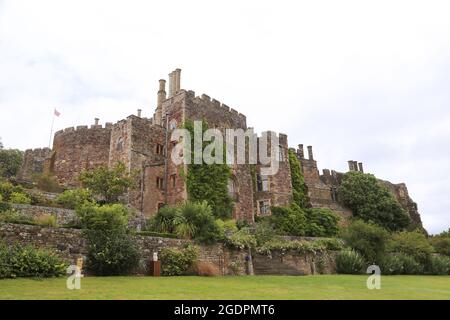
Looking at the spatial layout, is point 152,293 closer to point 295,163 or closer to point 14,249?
point 14,249

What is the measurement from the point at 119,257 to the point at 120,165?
11520mm

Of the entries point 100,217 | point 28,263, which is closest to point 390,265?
point 100,217

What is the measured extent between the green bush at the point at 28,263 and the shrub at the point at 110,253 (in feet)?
4.41

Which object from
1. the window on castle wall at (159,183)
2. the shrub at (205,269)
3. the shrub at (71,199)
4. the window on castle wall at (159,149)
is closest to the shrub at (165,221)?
the shrub at (205,269)

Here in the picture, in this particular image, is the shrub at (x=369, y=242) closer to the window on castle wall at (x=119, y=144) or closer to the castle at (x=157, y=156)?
the castle at (x=157, y=156)

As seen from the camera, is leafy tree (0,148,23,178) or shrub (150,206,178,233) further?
leafy tree (0,148,23,178)

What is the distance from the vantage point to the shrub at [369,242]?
2441cm

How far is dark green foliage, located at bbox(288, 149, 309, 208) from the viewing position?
1426 inches

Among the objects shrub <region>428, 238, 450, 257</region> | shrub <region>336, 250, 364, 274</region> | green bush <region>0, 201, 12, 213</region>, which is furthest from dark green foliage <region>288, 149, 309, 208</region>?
green bush <region>0, 201, 12, 213</region>

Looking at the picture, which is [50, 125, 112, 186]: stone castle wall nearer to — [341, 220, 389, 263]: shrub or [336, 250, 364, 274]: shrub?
[336, 250, 364, 274]: shrub

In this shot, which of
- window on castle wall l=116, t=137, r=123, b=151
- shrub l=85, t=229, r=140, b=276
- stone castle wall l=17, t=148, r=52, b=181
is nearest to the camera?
shrub l=85, t=229, r=140, b=276

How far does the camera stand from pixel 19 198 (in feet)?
66.3

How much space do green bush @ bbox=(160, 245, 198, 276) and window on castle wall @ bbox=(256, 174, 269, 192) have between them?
18.0 m

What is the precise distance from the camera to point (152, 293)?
10.1 meters
